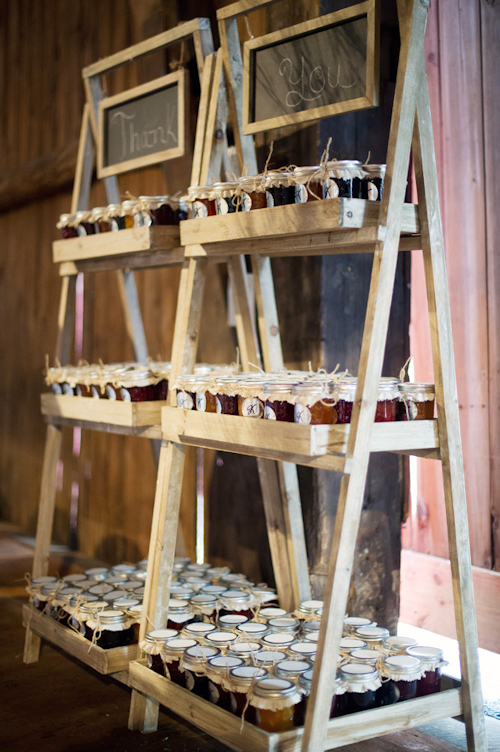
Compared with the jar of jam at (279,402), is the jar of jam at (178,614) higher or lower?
lower

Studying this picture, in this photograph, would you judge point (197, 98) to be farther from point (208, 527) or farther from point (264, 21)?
point (208, 527)

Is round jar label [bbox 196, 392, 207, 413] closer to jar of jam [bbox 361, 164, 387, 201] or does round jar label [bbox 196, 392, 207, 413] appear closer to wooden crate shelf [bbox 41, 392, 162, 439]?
wooden crate shelf [bbox 41, 392, 162, 439]

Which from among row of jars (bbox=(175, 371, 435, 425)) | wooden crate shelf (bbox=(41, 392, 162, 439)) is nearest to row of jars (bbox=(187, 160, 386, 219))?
row of jars (bbox=(175, 371, 435, 425))

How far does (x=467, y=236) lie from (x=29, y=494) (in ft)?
10.8

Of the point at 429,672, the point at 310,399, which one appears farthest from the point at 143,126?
the point at 429,672

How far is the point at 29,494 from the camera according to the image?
4.97 metres

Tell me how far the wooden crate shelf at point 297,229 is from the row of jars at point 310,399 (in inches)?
13.7

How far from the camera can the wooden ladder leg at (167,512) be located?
2270 millimetres

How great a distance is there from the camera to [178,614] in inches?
94.5

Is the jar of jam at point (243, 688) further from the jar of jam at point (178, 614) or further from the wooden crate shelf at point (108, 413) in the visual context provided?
the wooden crate shelf at point (108, 413)

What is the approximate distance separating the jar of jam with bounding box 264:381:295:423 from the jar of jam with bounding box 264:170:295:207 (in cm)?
47

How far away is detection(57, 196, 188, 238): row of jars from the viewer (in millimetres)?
2469

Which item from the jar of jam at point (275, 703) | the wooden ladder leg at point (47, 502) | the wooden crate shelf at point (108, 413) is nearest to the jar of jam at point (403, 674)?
the jar of jam at point (275, 703)

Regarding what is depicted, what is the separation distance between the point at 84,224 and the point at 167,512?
113 cm
